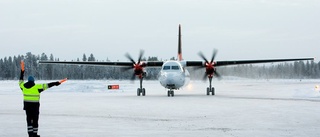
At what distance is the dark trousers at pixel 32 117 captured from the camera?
11453mm

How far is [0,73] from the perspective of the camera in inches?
6821

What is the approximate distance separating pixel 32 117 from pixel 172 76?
2117 centimetres

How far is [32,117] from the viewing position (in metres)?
11.7

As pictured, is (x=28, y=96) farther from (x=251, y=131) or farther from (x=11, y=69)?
(x=11, y=69)

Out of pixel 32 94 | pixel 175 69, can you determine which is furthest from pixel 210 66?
pixel 32 94

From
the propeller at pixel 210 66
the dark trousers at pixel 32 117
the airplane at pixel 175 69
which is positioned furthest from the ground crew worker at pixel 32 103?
the propeller at pixel 210 66

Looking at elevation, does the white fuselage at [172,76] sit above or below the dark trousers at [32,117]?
above

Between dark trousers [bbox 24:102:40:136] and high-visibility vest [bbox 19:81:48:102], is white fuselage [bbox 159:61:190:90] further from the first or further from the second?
dark trousers [bbox 24:102:40:136]

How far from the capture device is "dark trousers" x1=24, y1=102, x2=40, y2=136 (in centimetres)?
1145

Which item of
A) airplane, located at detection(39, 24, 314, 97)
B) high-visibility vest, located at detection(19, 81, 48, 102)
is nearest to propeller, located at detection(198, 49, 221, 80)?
airplane, located at detection(39, 24, 314, 97)

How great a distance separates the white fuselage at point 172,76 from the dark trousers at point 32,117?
68.3ft

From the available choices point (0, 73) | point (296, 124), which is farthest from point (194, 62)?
point (0, 73)

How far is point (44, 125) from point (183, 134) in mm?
4846

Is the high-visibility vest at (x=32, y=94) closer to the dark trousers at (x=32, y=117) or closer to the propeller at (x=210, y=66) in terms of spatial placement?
the dark trousers at (x=32, y=117)
